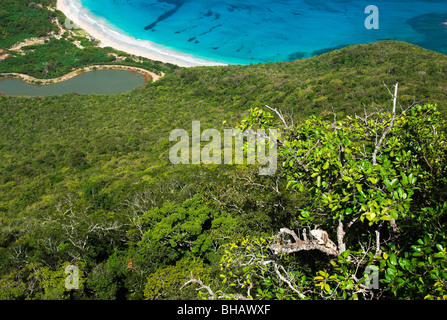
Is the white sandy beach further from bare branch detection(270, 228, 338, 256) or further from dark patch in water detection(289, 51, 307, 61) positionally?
bare branch detection(270, 228, 338, 256)

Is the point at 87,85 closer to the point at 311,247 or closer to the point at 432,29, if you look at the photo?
the point at 311,247

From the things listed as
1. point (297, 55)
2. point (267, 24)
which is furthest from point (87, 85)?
point (297, 55)

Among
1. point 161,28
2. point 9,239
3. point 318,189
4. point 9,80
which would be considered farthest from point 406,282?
point 9,80

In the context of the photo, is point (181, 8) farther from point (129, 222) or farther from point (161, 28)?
point (129, 222)

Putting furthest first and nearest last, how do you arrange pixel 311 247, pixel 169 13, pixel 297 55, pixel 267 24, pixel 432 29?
pixel 169 13 < pixel 267 24 < pixel 297 55 < pixel 432 29 < pixel 311 247

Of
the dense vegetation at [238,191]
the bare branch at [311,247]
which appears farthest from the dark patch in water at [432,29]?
the bare branch at [311,247]

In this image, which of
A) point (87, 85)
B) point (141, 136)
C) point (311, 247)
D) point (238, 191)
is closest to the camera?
point (311, 247)
